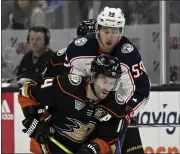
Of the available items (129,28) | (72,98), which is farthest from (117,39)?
(129,28)

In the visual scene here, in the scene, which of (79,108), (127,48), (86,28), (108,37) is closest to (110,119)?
(79,108)

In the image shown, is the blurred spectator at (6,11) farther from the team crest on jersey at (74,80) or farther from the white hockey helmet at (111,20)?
the team crest on jersey at (74,80)

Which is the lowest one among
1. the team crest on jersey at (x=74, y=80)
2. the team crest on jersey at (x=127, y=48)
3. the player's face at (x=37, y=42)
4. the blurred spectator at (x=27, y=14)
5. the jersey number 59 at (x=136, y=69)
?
the team crest on jersey at (x=74, y=80)

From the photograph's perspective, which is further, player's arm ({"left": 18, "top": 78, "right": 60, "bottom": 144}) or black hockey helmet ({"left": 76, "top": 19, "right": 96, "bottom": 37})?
black hockey helmet ({"left": 76, "top": 19, "right": 96, "bottom": 37})

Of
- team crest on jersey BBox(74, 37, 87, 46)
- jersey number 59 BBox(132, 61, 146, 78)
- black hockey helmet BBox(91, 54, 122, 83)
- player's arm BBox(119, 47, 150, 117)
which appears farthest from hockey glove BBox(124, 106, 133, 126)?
team crest on jersey BBox(74, 37, 87, 46)

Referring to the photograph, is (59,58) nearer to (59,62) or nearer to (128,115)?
(59,62)

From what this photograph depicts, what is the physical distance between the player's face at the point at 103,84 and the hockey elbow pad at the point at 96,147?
23cm

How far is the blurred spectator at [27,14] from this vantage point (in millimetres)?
6301

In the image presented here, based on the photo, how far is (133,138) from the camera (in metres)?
4.14

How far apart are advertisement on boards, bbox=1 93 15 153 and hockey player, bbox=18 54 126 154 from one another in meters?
2.57

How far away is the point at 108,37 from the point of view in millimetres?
3758

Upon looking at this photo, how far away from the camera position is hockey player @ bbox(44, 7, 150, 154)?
380 centimetres

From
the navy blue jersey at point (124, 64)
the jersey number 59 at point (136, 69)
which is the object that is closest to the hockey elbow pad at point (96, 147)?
the navy blue jersey at point (124, 64)

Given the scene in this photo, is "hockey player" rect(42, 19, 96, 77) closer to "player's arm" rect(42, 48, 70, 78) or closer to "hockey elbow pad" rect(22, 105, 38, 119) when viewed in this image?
"player's arm" rect(42, 48, 70, 78)
